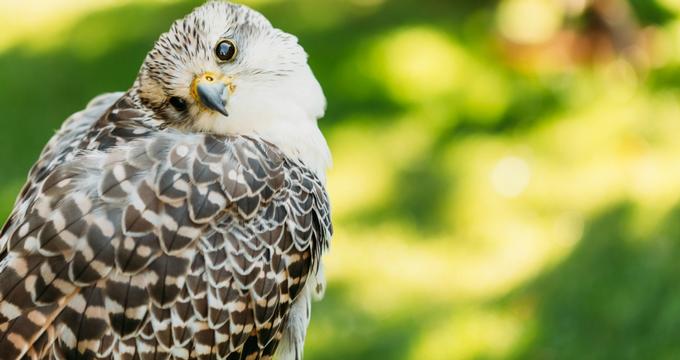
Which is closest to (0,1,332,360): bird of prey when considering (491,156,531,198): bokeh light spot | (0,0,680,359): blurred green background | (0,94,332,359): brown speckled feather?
(0,94,332,359): brown speckled feather

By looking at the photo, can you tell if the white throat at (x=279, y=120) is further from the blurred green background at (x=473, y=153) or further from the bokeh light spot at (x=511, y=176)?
the bokeh light spot at (x=511, y=176)

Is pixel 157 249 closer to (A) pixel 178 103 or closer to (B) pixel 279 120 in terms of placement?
(A) pixel 178 103

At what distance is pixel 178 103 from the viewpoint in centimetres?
360

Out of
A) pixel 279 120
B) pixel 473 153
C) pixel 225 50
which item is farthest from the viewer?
pixel 473 153

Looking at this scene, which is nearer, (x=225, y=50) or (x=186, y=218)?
(x=186, y=218)

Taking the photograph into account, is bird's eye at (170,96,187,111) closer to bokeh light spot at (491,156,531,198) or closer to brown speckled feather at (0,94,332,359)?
brown speckled feather at (0,94,332,359)

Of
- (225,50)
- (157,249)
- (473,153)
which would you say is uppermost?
(473,153)

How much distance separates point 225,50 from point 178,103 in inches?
9.3

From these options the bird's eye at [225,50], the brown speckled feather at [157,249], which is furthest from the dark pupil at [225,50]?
the brown speckled feather at [157,249]

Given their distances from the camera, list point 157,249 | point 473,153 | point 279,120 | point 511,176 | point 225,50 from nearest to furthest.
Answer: point 157,249 → point 225,50 → point 279,120 → point 511,176 → point 473,153

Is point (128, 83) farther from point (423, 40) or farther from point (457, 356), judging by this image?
point (457, 356)

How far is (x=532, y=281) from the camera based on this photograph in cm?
548

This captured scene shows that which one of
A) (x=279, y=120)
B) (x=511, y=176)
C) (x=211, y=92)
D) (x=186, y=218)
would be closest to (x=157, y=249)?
(x=186, y=218)

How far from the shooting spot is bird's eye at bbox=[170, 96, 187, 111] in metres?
3.57
